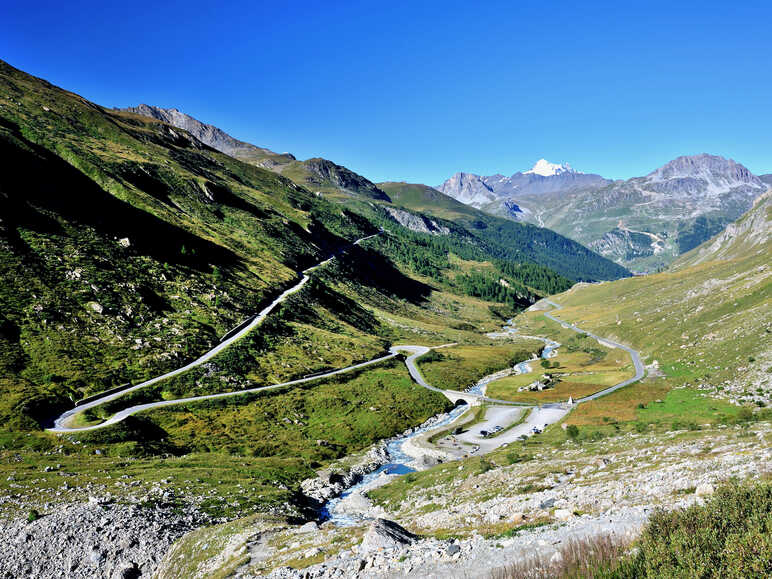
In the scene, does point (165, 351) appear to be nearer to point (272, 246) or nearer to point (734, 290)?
point (272, 246)

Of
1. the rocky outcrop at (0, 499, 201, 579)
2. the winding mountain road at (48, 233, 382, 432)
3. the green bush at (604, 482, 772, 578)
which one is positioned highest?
the green bush at (604, 482, 772, 578)

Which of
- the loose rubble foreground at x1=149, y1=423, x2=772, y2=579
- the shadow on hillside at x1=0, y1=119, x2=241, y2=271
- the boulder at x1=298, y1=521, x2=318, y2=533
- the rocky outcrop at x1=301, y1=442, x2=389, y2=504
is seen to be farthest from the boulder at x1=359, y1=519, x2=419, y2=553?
the shadow on hillside at x1=0, y1=119, x2=241, y2=271

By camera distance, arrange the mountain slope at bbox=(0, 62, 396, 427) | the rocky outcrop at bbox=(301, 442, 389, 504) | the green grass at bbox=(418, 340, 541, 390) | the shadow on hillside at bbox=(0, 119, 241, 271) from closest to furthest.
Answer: the rocky outcrop at bbox=(301, 442, 389, 504), the mountain slope at bbox=(0, 62, 396, 427), the shadow on hillside at bbox=(0, 119, 241, 271), the green grass at bbox=(418, 340, 541, 390)

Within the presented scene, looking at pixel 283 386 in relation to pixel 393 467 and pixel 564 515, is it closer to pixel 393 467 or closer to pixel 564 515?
pixel 393 467

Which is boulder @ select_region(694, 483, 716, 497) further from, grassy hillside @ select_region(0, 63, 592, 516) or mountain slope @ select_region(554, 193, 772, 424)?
mountain slope @ select_region(554, 193, 772, 424)

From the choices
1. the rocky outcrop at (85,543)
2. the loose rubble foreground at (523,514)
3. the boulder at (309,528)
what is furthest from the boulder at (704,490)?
the rocky outcrop at (85,543)

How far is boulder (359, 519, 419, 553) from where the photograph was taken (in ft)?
71.7

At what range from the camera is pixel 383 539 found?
2238cm

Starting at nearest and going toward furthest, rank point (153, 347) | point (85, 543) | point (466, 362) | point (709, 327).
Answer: point (85, 543) < point (153, 347) < point (709, 327) < point (466, 362)

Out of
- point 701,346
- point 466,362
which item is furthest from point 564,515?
point 466,362

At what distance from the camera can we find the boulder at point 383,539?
21.9 m

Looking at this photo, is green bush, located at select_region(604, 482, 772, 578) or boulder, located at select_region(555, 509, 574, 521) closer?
green bush, located at select_region(604, 482, 772, 578)

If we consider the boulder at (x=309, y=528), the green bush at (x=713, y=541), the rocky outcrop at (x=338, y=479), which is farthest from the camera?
the rocky outcrop at (x=338, y=479)

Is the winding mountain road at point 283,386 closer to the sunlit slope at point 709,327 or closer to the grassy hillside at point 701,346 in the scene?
the grassy hillside at point 701,346
